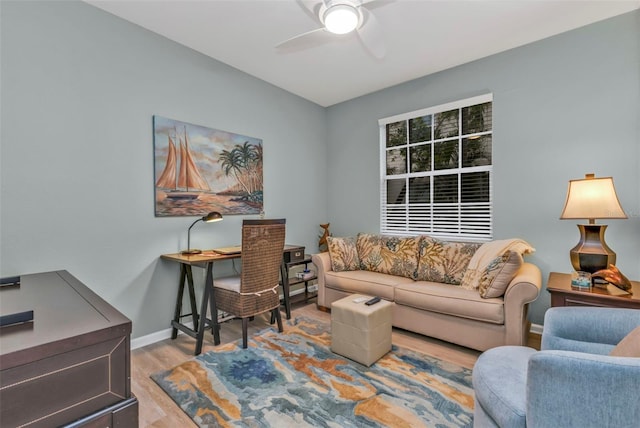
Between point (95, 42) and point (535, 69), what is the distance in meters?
3.93

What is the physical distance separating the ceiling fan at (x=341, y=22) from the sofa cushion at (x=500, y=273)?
1999 millimetres

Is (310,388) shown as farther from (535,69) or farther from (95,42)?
(535,69)

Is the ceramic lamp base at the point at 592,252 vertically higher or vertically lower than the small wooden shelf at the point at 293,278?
higher

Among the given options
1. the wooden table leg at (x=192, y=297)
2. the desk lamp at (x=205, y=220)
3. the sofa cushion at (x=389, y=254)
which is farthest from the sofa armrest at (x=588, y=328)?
the wooden table leg at (x=192, y=297)

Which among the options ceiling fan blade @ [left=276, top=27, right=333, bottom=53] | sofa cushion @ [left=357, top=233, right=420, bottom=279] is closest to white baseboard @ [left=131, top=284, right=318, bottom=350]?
sofa cushion @ [left=357, top=233, right=420, bottom=279]

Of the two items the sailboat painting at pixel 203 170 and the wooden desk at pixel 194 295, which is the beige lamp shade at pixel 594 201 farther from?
the sailboat painting at pixel 203 170

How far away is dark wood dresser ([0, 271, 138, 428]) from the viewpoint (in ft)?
2.45

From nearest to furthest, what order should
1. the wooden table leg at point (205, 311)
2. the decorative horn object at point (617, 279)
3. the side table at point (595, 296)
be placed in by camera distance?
the side table at point (595, 296) < the decorative horn object at point (617, 279) < the wooden table leg at point (205, 311)

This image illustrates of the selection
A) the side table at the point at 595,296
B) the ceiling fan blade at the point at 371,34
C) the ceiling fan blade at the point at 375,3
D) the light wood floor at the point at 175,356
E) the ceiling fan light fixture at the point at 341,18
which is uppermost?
the ceiling fan blade at the point at 371,34

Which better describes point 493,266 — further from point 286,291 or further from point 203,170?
point 203,170

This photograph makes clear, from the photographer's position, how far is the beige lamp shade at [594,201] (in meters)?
2.02

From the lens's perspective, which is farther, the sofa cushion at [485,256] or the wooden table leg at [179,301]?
the wooden table leg at [179,301]

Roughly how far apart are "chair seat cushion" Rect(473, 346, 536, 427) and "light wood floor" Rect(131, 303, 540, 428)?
97cm

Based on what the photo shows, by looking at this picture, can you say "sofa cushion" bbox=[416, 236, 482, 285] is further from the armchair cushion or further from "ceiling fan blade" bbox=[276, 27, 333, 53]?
"ceiling fan blade" bbox=[276, 27, 333, 53]
